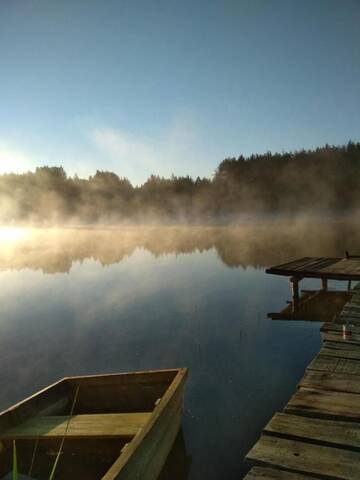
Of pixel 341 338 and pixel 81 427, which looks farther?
pixel 341 338

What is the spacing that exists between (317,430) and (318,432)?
6cm

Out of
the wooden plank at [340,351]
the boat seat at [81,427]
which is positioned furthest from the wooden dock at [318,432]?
the boat seat at [81,427]

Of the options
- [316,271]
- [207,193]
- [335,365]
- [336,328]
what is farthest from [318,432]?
[207,193]

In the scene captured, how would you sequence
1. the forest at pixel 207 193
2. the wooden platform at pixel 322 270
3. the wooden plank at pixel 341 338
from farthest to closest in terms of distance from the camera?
the forest at pixel 207 193 < the wooden platform at pixel 322 270 < the wooden plank at pixel 341 338

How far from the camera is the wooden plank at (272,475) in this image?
358 centimetres

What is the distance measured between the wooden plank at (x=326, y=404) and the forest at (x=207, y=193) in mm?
80651

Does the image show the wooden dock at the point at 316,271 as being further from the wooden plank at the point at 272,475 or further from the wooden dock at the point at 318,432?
the wooden plank at the point at 272,475

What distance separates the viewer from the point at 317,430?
4418 mm

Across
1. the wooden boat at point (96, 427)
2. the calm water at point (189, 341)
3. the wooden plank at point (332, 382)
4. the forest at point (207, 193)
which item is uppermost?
the forest at point (207, 193)

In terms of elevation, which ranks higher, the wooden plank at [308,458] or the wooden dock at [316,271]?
the wooden dock at [316,271]

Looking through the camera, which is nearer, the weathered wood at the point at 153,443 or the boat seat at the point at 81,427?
the weathered wood at the point at 153,443

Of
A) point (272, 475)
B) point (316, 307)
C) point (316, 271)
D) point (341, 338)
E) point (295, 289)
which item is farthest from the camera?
point (316, 307)

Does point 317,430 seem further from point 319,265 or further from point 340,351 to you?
point 319,265

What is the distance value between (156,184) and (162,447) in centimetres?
11153
